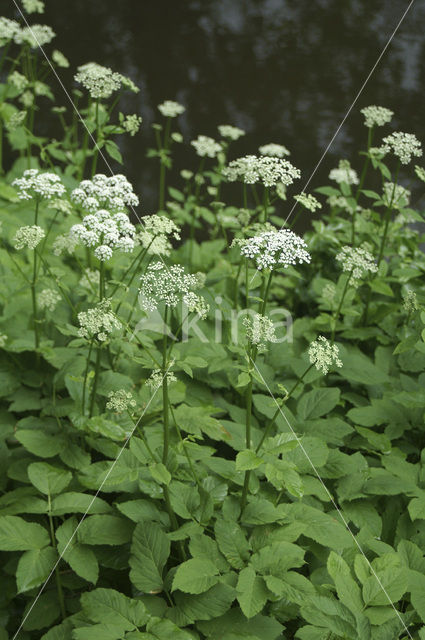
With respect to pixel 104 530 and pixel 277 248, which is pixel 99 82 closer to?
pixel 277 248

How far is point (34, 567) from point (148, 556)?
0.34m

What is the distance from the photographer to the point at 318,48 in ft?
16.8

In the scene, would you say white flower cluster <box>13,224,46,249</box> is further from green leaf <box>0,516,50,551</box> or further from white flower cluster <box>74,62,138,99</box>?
green leaf <box>0,516,50,551</box>

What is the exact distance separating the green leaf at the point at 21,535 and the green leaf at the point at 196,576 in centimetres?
46

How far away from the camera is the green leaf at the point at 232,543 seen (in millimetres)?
1824

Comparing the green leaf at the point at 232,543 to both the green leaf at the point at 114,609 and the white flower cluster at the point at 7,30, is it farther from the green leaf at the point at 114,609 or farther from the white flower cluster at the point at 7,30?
the white flower cluster at the point at 7,30

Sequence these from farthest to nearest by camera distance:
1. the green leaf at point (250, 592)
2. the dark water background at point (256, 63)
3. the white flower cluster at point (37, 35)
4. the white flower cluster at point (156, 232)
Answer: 1. the dark water background at point (256, 63)
2. the white flower cluster at point (37, 35)
3. the white flower cluster at point (156, 232)
4. the green leaf at point (250, 592)

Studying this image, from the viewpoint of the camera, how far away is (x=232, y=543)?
6.07 ft

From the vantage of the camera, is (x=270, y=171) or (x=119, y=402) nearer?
(x=119, y=402)

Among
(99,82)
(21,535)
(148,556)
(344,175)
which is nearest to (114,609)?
(148,556)

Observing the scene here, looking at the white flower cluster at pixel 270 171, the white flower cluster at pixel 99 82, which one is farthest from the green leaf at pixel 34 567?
the white flower cluster at pixel 99 82

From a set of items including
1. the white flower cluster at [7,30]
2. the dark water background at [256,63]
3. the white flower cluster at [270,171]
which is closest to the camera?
the white flower cluster at [270,171]

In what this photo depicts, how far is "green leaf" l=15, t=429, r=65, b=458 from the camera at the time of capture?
2.17 m

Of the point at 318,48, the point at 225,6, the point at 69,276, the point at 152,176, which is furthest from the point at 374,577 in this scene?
the point at 225,6
